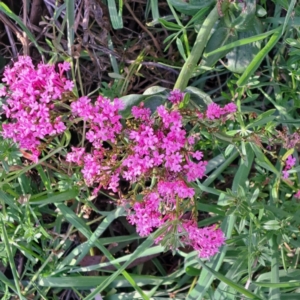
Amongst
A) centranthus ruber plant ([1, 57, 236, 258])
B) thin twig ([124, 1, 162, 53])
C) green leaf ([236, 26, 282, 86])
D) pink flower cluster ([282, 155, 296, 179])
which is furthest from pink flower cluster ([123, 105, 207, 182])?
thin twig ([124, 1, 162, 53])

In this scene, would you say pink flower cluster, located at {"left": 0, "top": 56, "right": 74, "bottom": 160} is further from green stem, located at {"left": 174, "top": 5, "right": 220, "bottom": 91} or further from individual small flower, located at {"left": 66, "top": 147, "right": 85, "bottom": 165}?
green stem, located at {"left": 174, "top": 5, "right": 220, "bottom": 91}

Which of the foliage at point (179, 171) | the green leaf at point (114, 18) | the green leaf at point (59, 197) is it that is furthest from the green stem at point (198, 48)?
the green leaf at point (59, 197)

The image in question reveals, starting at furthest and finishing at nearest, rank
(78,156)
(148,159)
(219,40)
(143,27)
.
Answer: (143,27), (219,40), (78,156), (148,159)

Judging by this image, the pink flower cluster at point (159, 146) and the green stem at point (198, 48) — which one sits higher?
the green stem at point (198, 48)

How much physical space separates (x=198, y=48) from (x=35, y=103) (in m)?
0.54

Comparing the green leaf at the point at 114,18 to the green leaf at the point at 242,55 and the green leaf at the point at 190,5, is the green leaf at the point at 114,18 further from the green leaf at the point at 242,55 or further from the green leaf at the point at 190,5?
the green leaf at the point at 242,55

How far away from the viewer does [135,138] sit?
1.18 meters

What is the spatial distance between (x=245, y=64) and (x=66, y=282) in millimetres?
999

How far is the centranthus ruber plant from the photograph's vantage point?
118cm

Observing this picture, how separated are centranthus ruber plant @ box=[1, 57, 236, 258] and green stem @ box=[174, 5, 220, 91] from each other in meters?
0.13

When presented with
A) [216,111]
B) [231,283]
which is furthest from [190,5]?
[231,283]

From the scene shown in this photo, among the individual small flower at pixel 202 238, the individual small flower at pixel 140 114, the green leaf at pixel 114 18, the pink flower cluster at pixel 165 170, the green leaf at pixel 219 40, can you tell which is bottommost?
the individual small flower at pixel 202 238

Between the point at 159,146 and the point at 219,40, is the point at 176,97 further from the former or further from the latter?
the point at 219,40

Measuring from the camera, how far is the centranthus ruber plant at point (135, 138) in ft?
3.86
